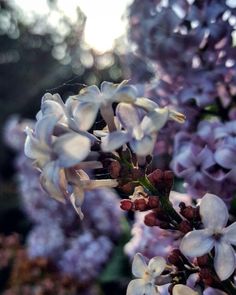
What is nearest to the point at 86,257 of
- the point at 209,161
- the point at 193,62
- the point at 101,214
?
the point at 101,214

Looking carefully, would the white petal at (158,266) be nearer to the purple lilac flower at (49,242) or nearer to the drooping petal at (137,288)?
the drooping petal at (137,288)

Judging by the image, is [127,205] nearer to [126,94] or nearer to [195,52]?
[126,94]

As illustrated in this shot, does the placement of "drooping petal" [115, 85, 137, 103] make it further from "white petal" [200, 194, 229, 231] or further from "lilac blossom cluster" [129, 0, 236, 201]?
"lilac blossom cluster" [129, 0, 236, 201]

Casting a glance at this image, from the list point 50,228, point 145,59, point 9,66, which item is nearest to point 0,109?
point 9,66

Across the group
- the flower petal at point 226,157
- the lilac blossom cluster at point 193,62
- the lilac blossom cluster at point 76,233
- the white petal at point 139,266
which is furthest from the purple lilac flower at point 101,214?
the white petal at point 139,266

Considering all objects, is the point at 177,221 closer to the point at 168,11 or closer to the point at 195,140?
the point at 195,140
